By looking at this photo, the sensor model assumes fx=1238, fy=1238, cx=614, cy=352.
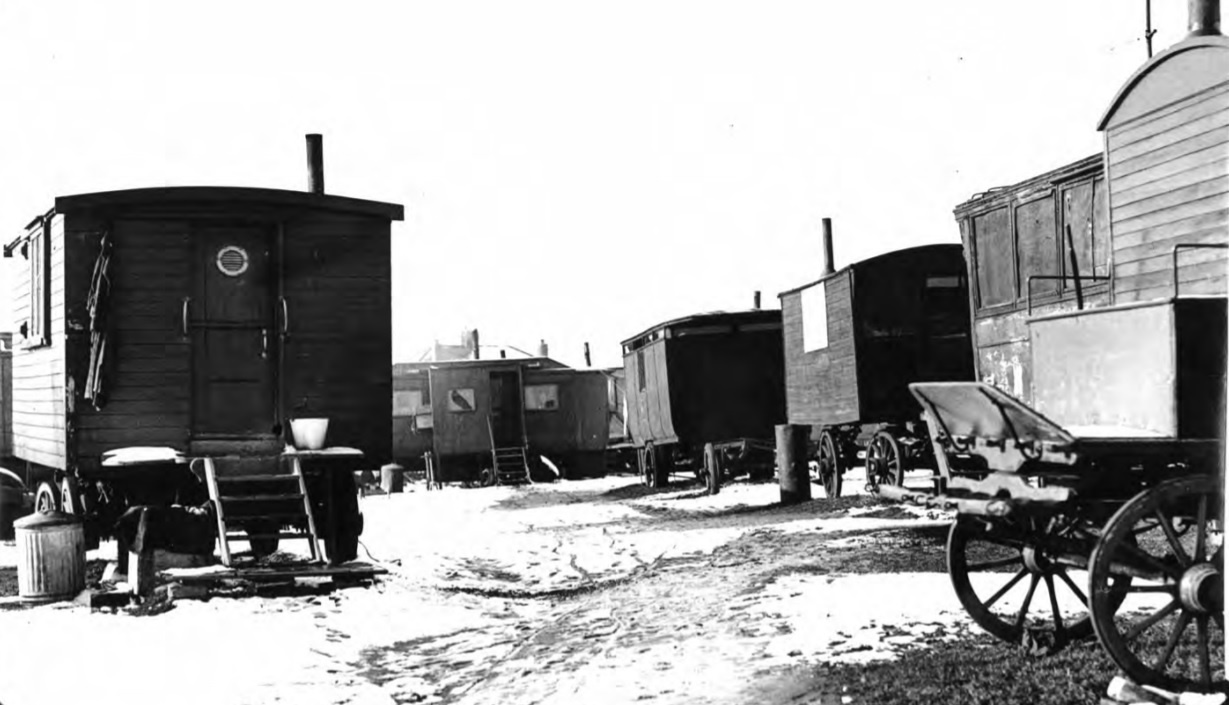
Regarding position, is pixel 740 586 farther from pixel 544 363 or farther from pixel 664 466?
pixel 544 363

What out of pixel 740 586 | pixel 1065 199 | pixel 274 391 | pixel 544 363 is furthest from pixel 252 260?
pixel 544 363

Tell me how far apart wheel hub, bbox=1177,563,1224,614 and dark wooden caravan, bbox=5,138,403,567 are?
7089 mm

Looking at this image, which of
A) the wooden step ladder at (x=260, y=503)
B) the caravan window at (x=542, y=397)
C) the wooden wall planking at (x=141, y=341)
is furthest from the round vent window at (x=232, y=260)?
the caravan window at (x=542, y=397)

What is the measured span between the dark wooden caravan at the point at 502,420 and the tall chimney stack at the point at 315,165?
14759 millimetres

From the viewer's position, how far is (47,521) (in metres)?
9.18

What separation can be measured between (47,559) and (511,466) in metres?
19.1

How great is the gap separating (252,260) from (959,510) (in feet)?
24.4

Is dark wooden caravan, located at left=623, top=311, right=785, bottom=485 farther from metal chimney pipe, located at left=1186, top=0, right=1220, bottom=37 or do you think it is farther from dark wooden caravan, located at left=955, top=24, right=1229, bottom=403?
metal chimney pipe, located at left=1186, top=0, right=1220, bottom=37

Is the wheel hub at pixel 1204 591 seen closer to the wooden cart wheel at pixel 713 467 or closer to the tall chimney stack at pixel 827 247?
the wooden cart wheel at pixel 713 467

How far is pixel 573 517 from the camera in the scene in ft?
56.2

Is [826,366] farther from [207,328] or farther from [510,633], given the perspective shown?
[510,633]

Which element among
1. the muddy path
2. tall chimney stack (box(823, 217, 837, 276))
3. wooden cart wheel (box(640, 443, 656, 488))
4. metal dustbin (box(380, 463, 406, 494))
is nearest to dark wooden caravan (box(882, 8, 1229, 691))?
the muddy path

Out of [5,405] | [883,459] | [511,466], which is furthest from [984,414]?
[511,466]

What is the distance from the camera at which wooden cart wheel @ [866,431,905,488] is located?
16.0 meters
